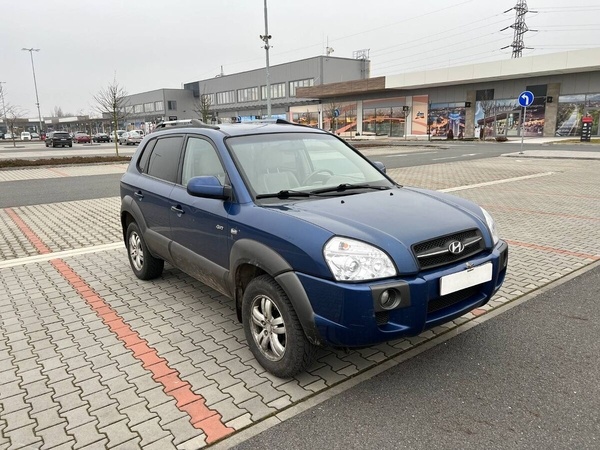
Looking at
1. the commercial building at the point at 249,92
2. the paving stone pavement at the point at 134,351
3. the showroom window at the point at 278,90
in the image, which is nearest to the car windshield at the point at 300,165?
the paving stone pavement at the point at 134,351

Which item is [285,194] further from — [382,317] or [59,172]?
[59,172]

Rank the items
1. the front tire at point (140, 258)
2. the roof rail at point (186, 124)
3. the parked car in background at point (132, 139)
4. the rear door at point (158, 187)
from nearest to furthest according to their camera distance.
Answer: the roof rail at point (186, 124)
the rear door at point (158, 187)
the front tire at point (140, 258)
the parked car in background at point (132, 139)

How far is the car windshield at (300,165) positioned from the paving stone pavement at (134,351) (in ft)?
4.35

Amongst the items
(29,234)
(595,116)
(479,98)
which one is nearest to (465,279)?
(29,234)

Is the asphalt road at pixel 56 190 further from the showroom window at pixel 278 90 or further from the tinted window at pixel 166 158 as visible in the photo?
the showroom window at pixel 278 90

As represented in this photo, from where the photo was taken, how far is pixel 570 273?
17.4 ft

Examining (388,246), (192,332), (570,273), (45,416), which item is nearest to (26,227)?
(192,332)

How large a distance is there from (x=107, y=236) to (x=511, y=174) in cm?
1285

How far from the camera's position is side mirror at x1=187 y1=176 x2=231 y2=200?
344 cm

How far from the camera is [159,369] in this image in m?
3.38

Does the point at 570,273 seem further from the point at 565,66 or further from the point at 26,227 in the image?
the point at 565,66

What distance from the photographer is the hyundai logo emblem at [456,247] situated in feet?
9.85

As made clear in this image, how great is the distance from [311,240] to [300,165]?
1.35 m

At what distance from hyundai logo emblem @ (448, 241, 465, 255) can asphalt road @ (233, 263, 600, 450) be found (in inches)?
34.8
